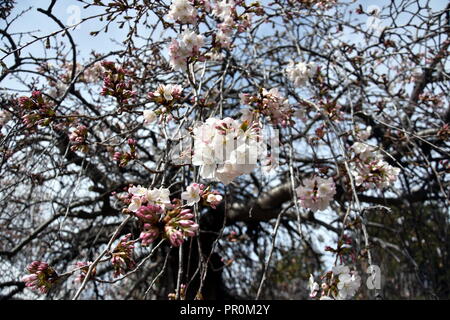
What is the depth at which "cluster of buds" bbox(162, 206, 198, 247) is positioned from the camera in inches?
37.0

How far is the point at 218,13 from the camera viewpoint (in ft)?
7.33

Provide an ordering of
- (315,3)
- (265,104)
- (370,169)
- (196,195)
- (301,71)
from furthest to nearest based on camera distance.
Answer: (315,3)
(301,71)
(370,169)
(265,104)
(196,195)

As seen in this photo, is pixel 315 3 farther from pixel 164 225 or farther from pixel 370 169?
pixel 164 225

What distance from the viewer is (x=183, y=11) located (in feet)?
5.95

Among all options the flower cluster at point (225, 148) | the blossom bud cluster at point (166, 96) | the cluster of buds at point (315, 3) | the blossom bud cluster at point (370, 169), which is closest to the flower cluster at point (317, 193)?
the blossom bud cluster at point (370, 169)

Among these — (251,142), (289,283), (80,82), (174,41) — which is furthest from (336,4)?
(289,283)

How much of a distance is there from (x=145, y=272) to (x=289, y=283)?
2.98 m

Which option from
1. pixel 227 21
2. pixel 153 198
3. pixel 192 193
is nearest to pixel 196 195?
pixel 192 193

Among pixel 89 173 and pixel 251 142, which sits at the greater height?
pixel 89 173

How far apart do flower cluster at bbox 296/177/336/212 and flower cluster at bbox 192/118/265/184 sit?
0.77m

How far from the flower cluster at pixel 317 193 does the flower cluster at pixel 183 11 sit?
1.13 m

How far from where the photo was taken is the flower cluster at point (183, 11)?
5.85 ft

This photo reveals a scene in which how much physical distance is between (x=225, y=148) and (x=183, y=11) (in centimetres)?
105
